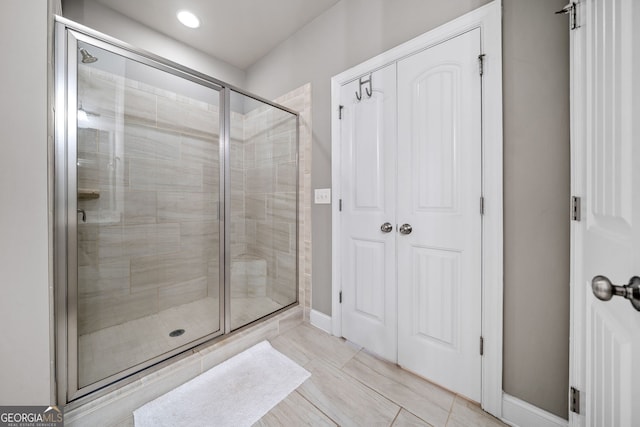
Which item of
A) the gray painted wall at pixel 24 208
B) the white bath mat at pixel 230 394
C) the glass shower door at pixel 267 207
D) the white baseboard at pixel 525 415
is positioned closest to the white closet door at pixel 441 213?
the white baseboard at pixel 525 415

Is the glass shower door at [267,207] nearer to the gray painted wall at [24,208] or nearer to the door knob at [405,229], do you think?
the door knob at [405,229]

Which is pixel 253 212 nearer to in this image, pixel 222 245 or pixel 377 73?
pixel 222 245

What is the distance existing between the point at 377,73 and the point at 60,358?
2.39 m

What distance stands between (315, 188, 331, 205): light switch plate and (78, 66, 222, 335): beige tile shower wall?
697mm

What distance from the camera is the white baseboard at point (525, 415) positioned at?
102 centimetres

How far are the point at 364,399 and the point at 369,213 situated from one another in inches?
43.6

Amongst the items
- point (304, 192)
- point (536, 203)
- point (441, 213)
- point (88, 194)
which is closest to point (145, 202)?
point (88, 194)

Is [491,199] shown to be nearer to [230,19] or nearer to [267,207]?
[267,207]

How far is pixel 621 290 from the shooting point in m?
0.49

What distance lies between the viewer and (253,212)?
2152 mm

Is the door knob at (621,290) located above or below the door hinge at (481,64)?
below

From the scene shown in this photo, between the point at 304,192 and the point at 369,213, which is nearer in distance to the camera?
the point at 369,213

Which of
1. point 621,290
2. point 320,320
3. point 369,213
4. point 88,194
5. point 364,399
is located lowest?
point 364,399

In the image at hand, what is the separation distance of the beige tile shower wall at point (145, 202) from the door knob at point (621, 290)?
191cm
